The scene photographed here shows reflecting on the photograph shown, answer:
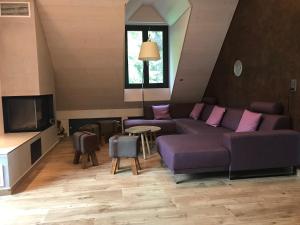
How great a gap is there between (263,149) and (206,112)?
2.55 m

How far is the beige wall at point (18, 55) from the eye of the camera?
412 cm

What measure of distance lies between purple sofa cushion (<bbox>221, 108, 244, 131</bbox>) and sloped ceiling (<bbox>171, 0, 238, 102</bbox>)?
4.56 ft

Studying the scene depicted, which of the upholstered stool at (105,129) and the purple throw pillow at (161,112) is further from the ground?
the purple throw pillow at (161,112)

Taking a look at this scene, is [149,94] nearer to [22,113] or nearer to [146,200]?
[22,113]

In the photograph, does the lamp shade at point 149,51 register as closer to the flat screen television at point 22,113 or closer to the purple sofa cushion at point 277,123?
the flat screen television at point 22,113

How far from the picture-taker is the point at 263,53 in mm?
4176

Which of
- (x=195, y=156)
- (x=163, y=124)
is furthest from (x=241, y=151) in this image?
(x=163, y=124)

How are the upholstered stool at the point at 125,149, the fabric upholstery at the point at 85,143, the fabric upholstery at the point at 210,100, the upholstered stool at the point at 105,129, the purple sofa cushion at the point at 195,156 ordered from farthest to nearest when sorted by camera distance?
the fabric upholstery at the point at 210,100
the upholstered stool at the point at 105,129
the fabric upholstery at the point at 85,143
the upholstered stool at the point at 125,149
the purple sofa cushion at the point at 195,156

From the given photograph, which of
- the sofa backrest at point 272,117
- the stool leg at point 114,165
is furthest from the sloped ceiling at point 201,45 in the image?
the stool leg at point 114,165

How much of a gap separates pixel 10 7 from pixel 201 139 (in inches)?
137

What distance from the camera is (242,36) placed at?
15.5 feet

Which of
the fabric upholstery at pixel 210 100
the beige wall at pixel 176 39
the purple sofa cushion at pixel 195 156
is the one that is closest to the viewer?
the purple sofa cushion at pixel 195 156

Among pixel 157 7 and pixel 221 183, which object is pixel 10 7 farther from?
pixel 221 183

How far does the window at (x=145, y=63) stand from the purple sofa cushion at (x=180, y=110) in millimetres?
589
